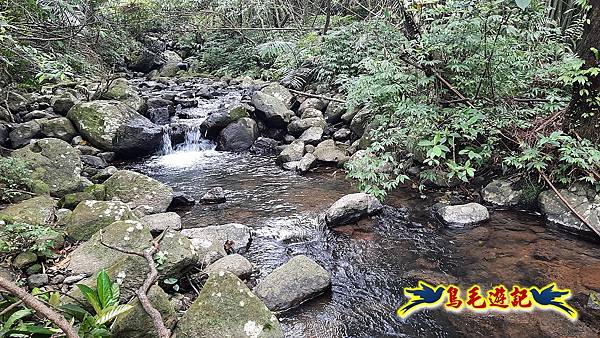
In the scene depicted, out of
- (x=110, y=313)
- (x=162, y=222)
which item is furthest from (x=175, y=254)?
(x=162, y=222)

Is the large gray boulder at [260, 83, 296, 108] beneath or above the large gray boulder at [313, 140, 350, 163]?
above

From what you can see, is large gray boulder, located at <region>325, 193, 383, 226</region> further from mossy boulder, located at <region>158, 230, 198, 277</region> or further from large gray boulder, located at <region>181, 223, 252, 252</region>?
mossy boulder, located at <region>158, 230, 198, 277</region>

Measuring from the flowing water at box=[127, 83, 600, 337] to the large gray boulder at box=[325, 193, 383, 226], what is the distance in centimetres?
11

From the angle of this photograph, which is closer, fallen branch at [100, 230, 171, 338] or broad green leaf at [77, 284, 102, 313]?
fallen branch at [100, 230, 171, 338]

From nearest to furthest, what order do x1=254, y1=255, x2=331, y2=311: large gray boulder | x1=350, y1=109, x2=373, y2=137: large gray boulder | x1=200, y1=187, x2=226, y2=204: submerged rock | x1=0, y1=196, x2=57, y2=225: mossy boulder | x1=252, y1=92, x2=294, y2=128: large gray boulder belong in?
1. x1=254, y1=255, x2=331, y2=311: large gray boulder
2. x1=0, y1=196, x2=57, y2=225: mossy boulder
3. x1=200, y1=187, x2=226, y2=204: submerged rock
4. x1=350, y1=109, x2=373, y2=137: large gray boulder
5. x1=252, y1=92, x2=294, y2=128: large gray boulder

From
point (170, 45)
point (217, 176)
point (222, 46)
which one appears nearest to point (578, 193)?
point (217, 176)

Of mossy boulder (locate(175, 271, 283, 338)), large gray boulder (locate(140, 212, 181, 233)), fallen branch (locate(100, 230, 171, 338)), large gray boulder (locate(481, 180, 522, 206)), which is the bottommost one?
large gray boulder (locate(481, 180, 522, 206))

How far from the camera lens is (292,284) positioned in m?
3.76

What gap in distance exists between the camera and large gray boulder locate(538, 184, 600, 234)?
15.4 feet

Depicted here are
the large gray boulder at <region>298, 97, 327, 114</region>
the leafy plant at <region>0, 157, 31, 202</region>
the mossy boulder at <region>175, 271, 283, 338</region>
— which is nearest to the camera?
the mossy boulder at <region>175, 271, 283, 338</region>

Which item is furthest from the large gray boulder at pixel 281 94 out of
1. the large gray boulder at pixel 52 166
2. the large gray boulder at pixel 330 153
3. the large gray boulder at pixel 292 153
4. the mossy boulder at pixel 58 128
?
the large gray boulder at pixel 52 166

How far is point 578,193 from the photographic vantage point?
16.0ft

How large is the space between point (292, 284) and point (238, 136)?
5976 mm

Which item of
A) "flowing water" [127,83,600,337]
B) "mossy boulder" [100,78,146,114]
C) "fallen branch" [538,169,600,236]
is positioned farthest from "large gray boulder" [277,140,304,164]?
"fallen branch" [538,169,600,236]
